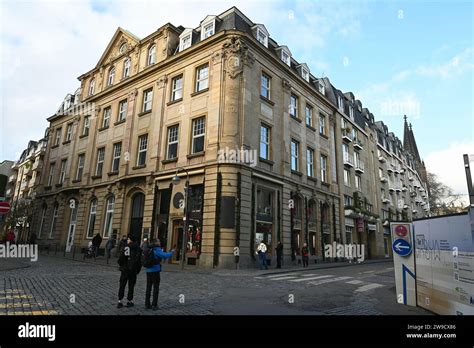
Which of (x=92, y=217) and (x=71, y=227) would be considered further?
(x=71, y=227)

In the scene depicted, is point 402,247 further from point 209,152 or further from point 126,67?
point 126,67

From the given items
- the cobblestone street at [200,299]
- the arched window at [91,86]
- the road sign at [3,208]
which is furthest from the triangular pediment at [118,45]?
the cobblestone street at [200,299]

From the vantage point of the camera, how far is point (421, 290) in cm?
784

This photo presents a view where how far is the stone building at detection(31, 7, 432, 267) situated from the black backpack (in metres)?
10.6

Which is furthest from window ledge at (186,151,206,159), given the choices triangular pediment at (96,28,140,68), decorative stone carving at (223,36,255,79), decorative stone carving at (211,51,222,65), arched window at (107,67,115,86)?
arched window at (107,67,115,86)

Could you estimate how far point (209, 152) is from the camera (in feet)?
66.9

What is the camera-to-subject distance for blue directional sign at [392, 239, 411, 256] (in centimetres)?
827

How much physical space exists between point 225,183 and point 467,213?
14290mm

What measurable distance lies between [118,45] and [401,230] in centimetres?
3406

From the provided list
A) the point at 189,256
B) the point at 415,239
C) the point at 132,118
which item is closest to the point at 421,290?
the point at 415,239

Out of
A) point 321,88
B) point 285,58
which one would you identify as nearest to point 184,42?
point 285,58

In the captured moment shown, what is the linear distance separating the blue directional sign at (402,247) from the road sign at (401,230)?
16 centimetres

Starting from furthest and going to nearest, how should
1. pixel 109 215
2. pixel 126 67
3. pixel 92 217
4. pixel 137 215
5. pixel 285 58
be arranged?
pixel 126 67
pixel 92 217
pixel 285 58
pixel 109 215
pixel 137 215
